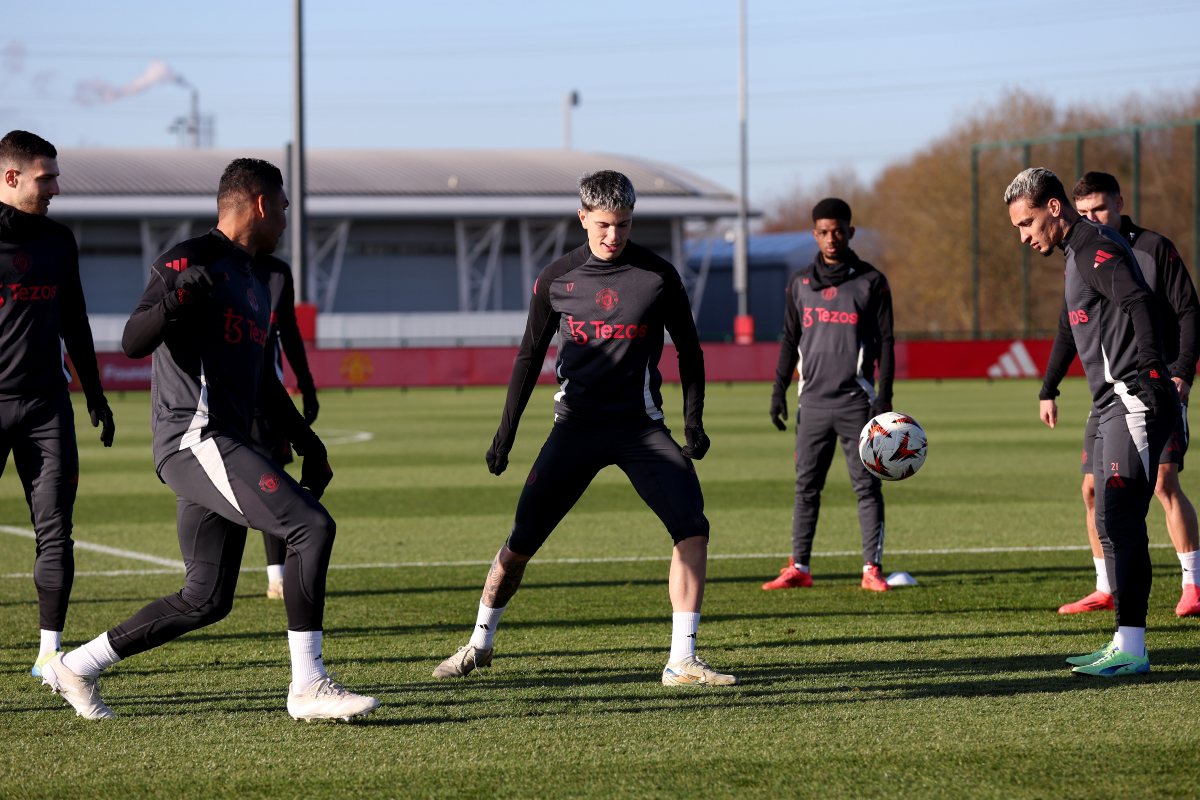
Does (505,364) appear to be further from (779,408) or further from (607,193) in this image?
(607,193)

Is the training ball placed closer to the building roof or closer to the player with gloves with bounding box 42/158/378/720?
the player with gloves with bounding box 42/158/378/720

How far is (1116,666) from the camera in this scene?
5496mm

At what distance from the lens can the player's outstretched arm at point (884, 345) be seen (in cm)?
779

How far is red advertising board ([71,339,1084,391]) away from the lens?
3173 centimetres

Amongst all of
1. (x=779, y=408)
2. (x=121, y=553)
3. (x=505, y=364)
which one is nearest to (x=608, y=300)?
(x=779, y=408)

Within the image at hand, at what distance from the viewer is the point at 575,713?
5.01 meters

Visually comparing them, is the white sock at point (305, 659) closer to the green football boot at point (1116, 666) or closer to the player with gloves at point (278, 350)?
the player with gloves at point (278, 350)

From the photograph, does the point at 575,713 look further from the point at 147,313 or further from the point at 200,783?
the point at 147,313

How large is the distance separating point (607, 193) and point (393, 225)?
55.5 meters

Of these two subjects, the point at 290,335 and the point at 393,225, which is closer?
the point at 290,335

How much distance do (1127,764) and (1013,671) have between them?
54.8 inches

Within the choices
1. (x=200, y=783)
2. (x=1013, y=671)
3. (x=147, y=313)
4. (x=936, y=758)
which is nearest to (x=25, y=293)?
(x=147, y=313)

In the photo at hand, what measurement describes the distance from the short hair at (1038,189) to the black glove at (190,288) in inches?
129

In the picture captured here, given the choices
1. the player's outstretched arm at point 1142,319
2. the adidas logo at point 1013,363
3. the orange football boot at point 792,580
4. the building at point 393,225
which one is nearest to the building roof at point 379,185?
the building at point 393,225
